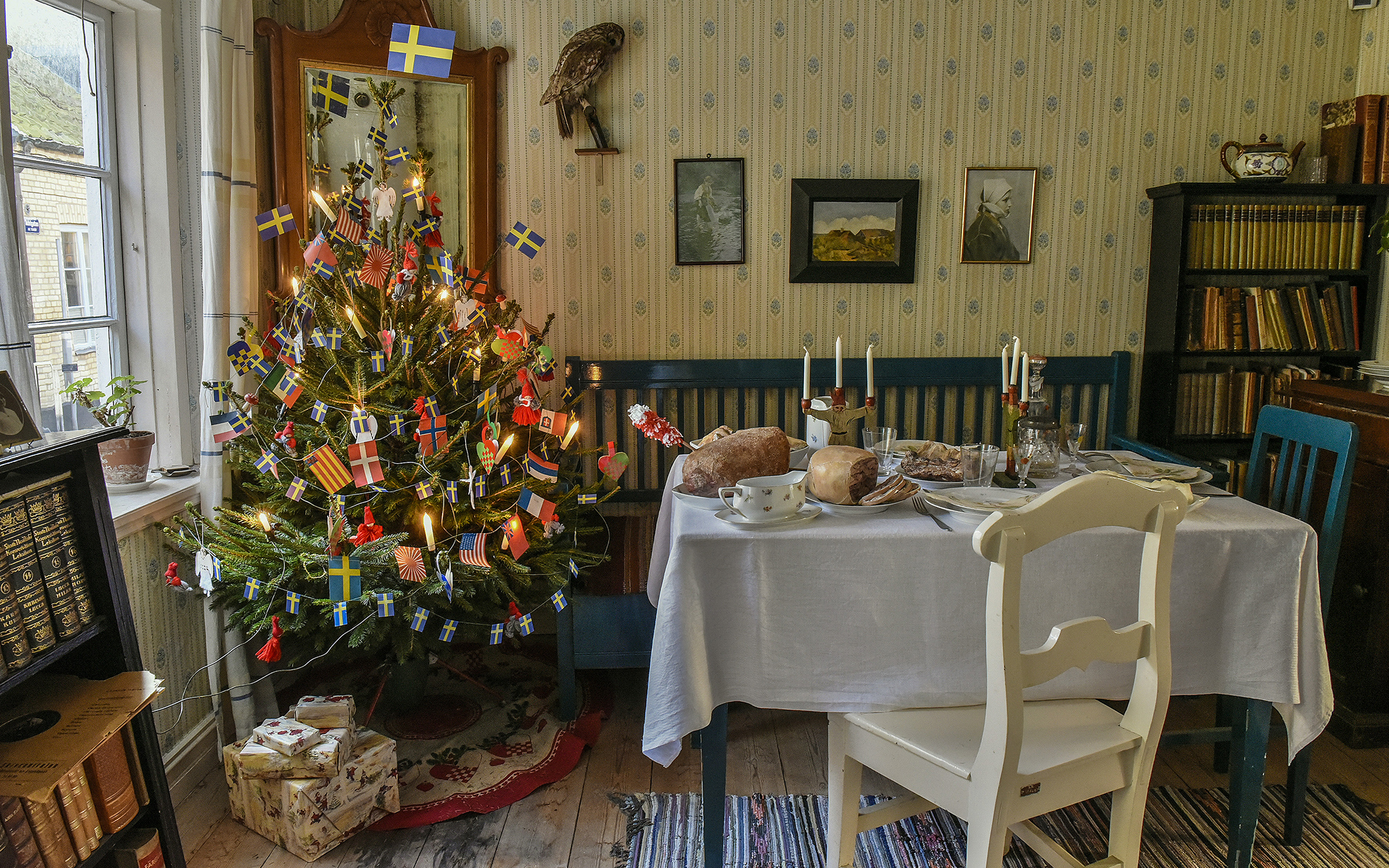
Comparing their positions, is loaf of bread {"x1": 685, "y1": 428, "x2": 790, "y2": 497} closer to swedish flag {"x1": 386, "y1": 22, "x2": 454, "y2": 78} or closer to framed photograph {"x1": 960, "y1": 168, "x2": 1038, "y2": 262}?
swedish flag {"x1": 386, "y1": 22, "x2": 454, "y2": 78}

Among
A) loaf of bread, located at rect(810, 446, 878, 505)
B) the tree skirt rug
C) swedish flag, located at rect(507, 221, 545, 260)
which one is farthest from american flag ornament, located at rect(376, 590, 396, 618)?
loaf of bread, located at rect(810, 446, 878, 505)

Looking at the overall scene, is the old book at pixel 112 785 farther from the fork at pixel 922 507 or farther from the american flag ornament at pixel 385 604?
the fork at pixel 922 507

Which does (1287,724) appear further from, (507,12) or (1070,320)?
(507,12)

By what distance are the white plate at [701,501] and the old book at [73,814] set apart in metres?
1.17

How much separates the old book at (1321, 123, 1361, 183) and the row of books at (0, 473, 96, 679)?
12.6 feet

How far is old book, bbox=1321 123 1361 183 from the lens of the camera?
10.1 feet

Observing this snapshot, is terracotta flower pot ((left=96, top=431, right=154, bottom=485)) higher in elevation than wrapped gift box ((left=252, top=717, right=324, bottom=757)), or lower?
higher

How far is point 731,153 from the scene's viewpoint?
3203mm

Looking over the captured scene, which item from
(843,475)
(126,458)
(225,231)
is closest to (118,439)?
(126,458)

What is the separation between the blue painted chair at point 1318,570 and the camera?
1.81m

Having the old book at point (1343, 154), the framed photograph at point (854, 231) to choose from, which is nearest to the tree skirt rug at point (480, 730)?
the framed photograph at point (854, 231)

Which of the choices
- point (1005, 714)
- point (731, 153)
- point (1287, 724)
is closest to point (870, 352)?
point (1005, 714)

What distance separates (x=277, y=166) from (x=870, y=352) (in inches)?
82.5

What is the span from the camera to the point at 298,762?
2.01m
